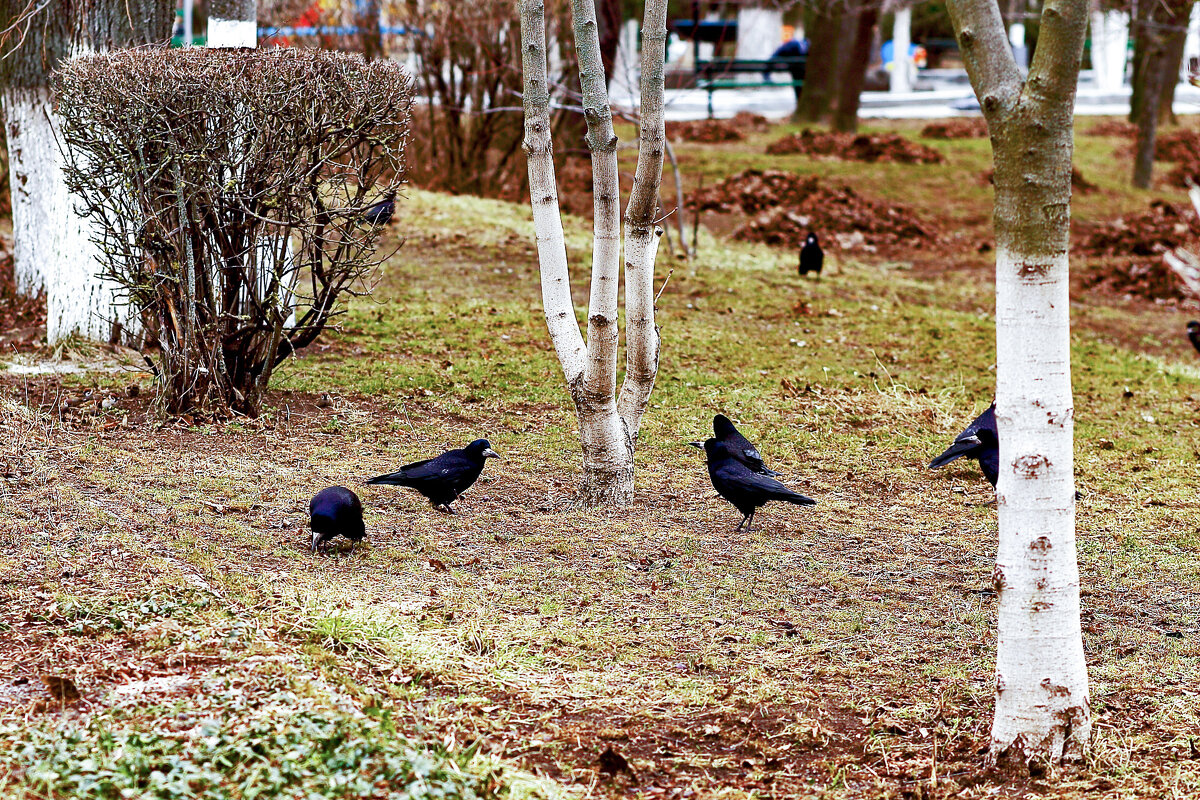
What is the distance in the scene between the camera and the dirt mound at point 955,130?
26906mm

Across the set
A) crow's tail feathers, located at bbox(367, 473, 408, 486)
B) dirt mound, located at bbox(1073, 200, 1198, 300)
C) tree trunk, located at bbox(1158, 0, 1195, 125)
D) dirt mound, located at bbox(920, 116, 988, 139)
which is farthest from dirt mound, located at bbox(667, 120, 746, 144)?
crow's tail feathers, located at bbox(367, 473, 408, 486)

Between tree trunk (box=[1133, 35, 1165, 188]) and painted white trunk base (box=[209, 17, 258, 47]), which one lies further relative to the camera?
tree trunk (box=[1133, 35, 1165, 188])

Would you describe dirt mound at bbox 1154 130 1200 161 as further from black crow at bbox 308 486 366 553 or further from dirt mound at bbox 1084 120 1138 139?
black crow at bbox 308 486 366 553

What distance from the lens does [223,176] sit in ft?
22.0

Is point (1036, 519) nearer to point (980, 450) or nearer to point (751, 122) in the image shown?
point (980, 450)

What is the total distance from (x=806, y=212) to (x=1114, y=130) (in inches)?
684

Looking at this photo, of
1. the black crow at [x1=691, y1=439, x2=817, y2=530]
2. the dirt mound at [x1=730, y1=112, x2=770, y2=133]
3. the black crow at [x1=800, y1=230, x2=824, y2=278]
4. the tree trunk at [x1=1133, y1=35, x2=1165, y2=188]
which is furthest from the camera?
the dirt mound at [x1=730, y1=112, x2=770, y2=133]

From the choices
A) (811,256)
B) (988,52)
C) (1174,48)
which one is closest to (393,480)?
(988,52)

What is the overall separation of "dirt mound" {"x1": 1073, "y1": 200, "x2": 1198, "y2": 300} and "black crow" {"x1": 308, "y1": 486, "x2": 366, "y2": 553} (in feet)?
40.7

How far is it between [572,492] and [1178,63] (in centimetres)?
2419

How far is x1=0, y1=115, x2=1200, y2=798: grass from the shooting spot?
374cm

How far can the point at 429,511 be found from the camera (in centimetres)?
636

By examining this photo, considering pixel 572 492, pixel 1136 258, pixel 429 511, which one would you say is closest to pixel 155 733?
pixel 429 511

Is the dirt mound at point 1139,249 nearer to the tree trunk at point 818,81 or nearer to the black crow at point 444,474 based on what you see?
the tree trunk at point 818,81
